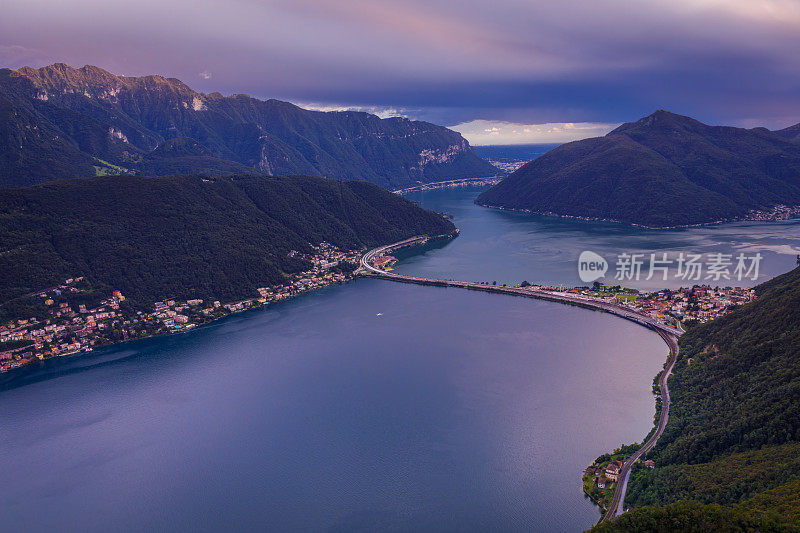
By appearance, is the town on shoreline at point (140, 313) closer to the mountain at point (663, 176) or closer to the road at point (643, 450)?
the road at point (643, 450)

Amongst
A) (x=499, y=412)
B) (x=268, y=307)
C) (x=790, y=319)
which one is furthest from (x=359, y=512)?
(x=268, y=307)

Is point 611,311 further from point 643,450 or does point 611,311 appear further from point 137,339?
point 137,339

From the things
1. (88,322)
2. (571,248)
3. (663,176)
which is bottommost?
(88,322)

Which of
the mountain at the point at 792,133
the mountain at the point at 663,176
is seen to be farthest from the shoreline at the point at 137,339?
the mountain at the point at 792,133

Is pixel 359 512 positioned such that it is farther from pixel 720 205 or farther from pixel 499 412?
pixel 720 205

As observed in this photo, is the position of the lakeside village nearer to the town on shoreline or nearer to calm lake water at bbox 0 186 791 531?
the town on shoreline

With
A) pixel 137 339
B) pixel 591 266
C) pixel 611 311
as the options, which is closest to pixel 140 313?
pixel 137 339

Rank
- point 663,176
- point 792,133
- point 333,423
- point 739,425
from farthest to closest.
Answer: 1. point 792,133
2. point 663,176
3. point 333,423
4. point 739,425
